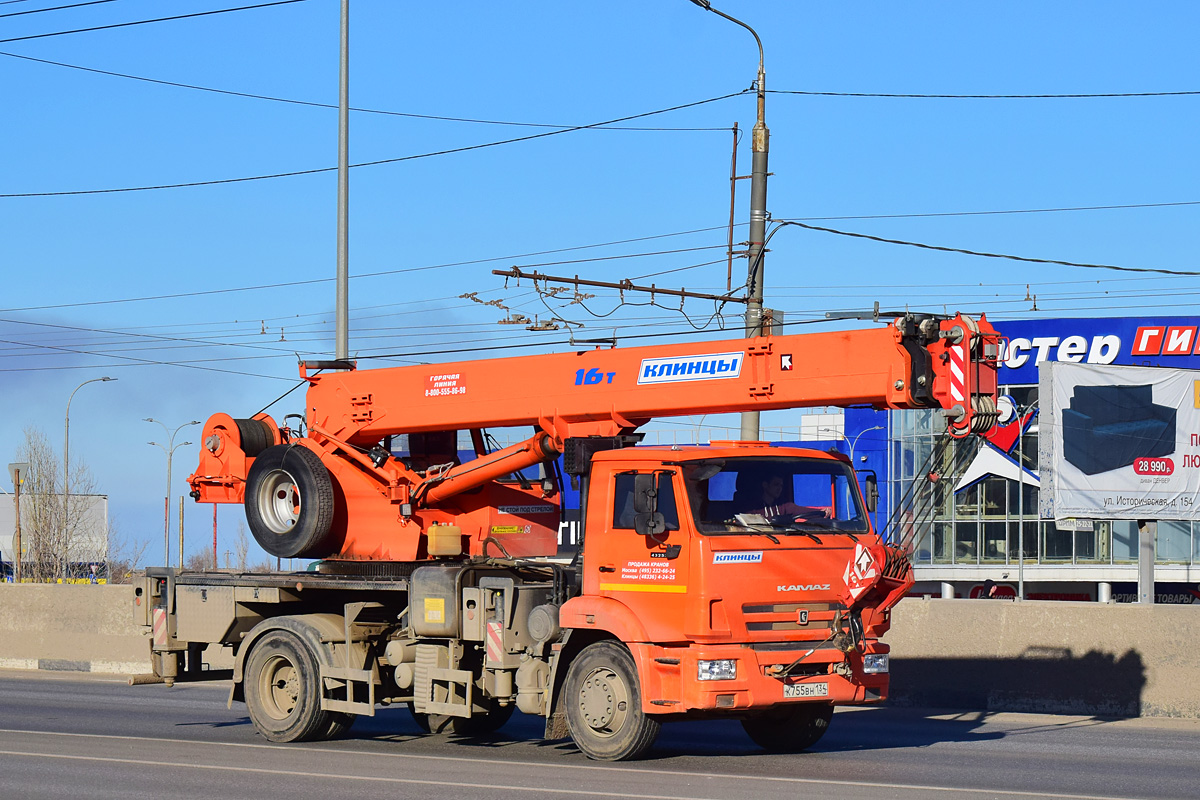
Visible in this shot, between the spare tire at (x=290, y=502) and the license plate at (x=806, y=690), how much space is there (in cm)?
520

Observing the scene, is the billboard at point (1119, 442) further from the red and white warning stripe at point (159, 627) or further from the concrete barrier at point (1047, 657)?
the red and white warning stripe at point (159, 627)

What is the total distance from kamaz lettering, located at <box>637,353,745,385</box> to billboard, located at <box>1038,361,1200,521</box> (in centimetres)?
1730

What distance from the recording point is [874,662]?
1234cm

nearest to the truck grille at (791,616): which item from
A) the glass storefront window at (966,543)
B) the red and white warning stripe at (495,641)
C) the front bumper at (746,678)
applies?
the front bumper at (746,678)

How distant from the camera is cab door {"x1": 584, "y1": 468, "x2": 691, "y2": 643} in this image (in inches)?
462

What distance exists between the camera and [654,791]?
10375mm

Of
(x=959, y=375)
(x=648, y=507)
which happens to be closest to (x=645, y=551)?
(x=648, y=507)

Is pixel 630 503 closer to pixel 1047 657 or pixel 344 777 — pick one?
pixel 344 777

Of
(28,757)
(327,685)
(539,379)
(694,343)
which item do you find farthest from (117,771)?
(694,343)

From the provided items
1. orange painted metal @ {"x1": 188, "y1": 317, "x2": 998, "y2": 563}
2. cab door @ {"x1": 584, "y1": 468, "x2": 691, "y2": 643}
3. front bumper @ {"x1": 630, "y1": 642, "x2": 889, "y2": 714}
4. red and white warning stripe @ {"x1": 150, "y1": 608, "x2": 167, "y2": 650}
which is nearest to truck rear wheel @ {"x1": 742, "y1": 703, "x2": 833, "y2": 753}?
front bumper @ {"x1": 630, "y1": 642, "x2": 889, "y2": 714}

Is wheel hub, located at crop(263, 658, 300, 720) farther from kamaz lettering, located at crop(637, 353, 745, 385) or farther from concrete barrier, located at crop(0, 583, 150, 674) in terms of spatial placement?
concrete barrier, located at crop(0, 583, 150, 674)

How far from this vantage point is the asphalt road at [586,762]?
10.5 m

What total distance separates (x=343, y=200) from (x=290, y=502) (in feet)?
27.5

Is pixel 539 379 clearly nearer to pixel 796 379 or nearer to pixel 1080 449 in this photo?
pixel 796 379
